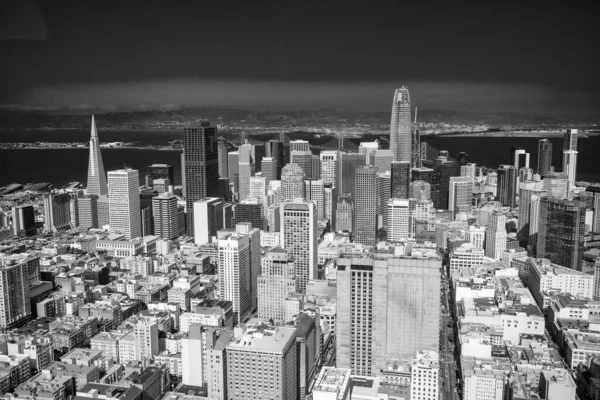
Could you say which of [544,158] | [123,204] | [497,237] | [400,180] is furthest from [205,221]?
[544,158]

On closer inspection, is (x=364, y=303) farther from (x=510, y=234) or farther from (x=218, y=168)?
(x=218, y=168)

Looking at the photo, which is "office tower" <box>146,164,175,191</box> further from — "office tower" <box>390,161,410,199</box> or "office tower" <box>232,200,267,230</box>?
"office tower" <box>390,161,410,199</box>

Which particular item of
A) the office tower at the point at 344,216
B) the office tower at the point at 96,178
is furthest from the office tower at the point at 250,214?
the office tower at the point at 96,178

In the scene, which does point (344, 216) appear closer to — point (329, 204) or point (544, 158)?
point (329, 204)

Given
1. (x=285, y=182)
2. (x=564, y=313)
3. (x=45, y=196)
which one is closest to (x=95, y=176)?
(x=45, y=196)

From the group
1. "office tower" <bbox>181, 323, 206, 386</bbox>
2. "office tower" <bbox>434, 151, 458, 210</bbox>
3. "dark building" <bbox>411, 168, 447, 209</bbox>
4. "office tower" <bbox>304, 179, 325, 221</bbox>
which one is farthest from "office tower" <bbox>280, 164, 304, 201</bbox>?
"office tower" <bbox>181, 323, 206, 386</bbox>

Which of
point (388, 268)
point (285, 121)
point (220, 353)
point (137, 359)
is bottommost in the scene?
point (137, 359)
